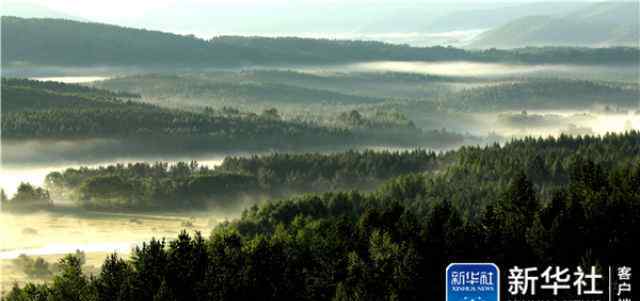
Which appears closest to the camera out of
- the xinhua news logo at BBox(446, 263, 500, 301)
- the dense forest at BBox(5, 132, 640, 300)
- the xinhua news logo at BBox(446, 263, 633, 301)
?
the xinhua news logo at BBox(446, 263, 500, 301)

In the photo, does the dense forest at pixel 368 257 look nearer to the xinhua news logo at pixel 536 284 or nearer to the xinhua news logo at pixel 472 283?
the xinhua news logo at pixel 536 284

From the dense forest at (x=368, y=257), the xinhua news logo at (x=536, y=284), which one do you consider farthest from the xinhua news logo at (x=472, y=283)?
the dense forest at (x=368, y=257)

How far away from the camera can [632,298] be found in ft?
284

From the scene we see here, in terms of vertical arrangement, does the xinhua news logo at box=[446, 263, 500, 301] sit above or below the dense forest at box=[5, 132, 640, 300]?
above

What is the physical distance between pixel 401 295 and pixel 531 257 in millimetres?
15193

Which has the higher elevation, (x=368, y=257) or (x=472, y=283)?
(x=472, y=283)

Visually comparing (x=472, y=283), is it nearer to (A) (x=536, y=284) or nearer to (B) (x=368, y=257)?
(A) (x=536, y=284)

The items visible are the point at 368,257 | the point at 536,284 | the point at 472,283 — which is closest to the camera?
the point at 472,283

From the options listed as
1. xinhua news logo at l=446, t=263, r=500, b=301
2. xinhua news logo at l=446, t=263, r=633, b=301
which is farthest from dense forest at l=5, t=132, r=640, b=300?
xinhua news logo at l=446, t=263, r=500, b=301

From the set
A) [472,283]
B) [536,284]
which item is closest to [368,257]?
[536,284]

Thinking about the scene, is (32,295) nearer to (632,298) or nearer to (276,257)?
(276,257)

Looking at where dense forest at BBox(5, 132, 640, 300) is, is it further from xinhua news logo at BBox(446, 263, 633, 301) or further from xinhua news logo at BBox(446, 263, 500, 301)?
xinhua news logo at BBox(446, 263, 500, 301)

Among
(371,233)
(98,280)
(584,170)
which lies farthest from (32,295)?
(584,170)

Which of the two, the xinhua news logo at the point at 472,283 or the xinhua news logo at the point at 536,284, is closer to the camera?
the xinhua news logo at the point at 472,283
